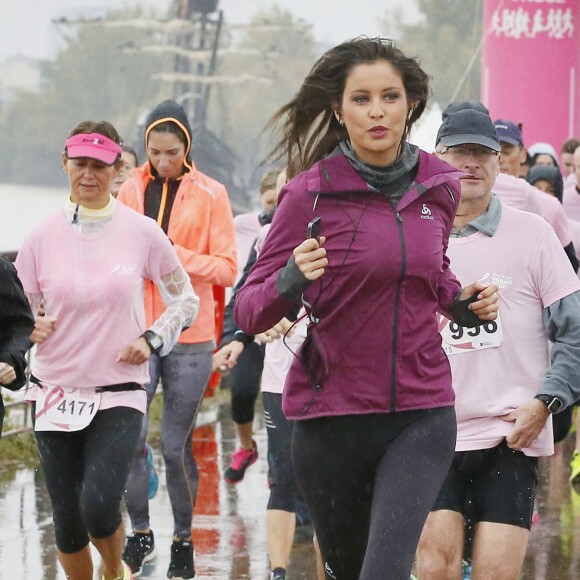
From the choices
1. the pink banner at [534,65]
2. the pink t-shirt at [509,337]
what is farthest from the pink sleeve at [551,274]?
the pink banner at [534,65]

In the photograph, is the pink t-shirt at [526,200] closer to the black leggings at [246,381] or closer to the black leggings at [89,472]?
the black leggings at [89,472]

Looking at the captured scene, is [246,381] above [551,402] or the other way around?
the other way around

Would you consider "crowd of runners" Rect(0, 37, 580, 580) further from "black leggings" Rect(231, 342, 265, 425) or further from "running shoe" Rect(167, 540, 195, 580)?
"black leggings" Rect(231, 342, 265, 425)

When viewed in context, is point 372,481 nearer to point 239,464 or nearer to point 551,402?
point 551,402

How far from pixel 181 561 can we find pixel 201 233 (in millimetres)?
1633

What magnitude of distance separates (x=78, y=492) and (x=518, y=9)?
28.9 feet

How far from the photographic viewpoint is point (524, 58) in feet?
46.2

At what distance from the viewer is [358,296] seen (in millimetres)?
A: 4367

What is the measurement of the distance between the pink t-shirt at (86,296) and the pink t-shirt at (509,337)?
63.1 inches

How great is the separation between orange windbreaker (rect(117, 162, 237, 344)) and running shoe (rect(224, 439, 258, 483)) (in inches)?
76.1

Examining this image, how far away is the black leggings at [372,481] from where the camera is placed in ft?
14.3

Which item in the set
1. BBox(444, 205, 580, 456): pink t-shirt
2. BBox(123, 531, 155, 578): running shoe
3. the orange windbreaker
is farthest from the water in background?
BBox(444, 205, 580, 456): pink t-shirt

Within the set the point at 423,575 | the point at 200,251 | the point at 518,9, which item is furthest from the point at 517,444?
the point at 518,9

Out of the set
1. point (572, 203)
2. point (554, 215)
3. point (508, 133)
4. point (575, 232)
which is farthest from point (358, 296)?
point (572, 203)
